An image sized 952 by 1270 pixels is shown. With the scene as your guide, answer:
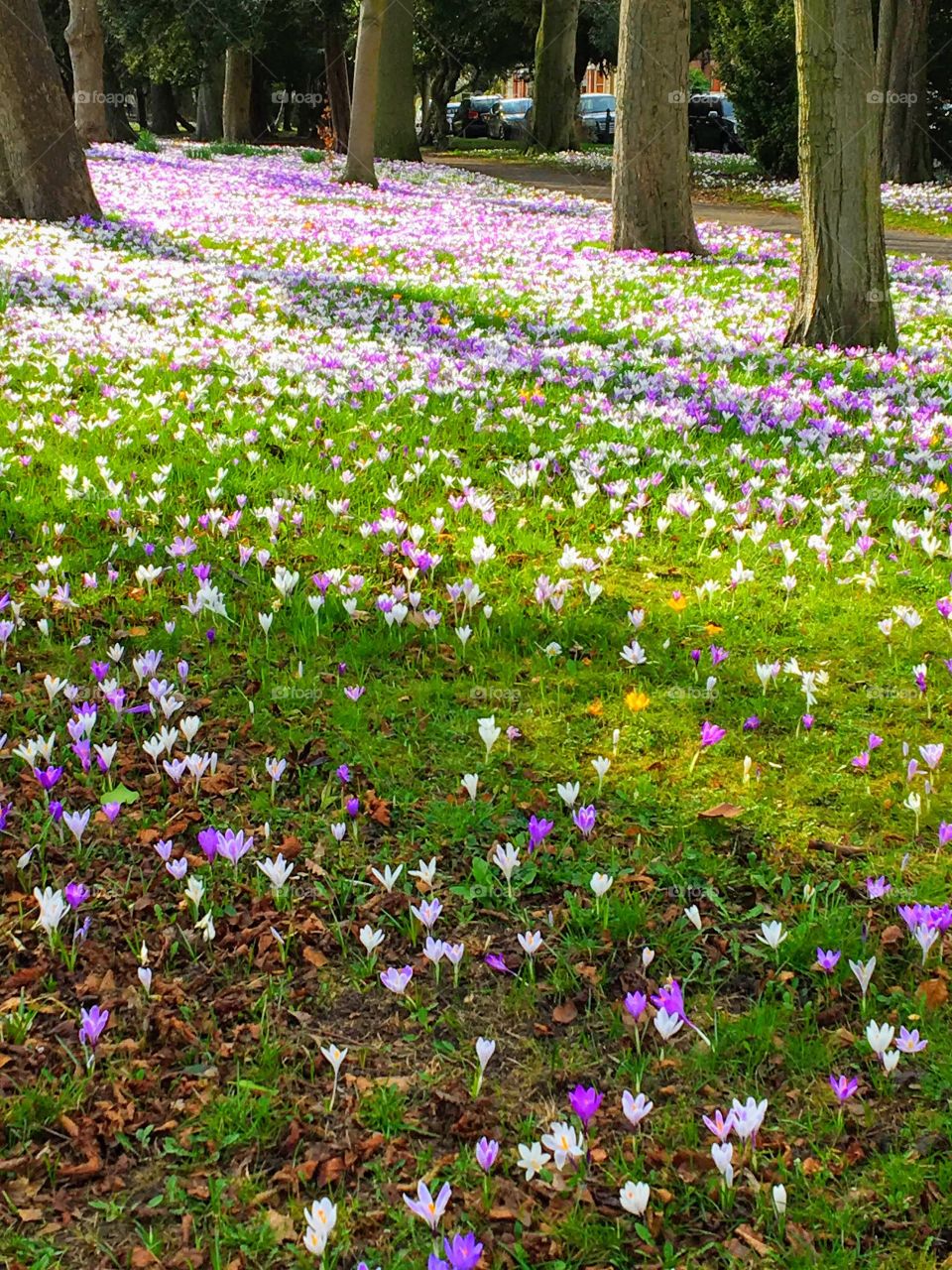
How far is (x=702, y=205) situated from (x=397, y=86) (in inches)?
335

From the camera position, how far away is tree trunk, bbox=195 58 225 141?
38.6 meters

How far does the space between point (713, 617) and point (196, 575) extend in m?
2.17

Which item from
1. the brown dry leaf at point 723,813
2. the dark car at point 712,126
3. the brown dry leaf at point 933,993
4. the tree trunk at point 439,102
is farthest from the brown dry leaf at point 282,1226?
the dark car at point 712,126

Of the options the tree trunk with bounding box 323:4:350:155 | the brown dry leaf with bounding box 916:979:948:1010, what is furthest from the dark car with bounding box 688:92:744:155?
the brown dry leaf with bounding box 916:979:948:1010

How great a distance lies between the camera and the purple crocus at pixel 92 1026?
249cm

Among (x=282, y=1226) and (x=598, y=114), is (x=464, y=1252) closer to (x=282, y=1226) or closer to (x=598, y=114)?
(x=282, y=1226)

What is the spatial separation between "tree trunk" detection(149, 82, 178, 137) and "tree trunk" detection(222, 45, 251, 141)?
1126 centimetres

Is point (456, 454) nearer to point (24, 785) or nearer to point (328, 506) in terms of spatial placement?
point (328, 506)

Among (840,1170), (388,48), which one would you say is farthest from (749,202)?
(840,1170)

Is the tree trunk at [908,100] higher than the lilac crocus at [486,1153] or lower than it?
higher

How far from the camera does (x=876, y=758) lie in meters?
3.74

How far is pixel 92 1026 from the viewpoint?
2490 millimetres

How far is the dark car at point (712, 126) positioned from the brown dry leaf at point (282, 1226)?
2101 inches

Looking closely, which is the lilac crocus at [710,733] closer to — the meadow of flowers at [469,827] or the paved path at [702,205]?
the meadow of flowers at [469,827]
